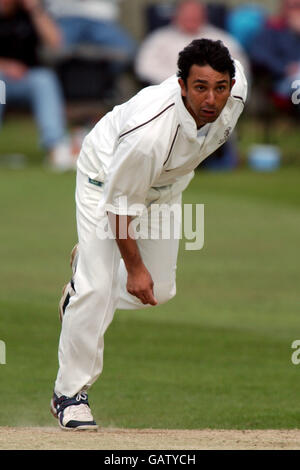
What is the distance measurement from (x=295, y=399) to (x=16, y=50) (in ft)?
32.3

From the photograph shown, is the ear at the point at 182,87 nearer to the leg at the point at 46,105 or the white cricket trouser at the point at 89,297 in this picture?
the white cricket trouser at the point at 89,297

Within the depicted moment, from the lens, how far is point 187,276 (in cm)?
1075

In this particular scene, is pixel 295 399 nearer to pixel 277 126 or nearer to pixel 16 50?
pixel 16 50

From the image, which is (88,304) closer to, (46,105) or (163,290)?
(163,290)

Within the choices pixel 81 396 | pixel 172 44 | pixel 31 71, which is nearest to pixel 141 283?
pixel 81 396

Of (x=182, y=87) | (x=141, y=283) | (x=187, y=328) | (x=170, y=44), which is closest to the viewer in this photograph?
(x=182, y=87)

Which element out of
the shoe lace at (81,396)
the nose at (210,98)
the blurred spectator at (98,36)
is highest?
the blurred spectator at (98,36)

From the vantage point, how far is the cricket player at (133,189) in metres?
5.66

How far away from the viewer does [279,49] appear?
667 inches

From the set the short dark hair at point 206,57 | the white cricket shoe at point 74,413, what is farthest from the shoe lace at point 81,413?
the short dark hair at point 206,57

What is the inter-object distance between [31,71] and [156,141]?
35.6 ft

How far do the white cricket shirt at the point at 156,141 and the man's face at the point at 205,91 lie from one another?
54 mm

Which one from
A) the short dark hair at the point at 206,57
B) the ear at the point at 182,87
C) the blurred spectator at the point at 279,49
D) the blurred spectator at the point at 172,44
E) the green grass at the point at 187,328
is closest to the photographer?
the short dark hair at the point at 206,57

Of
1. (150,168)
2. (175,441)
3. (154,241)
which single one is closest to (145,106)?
(150,168)
